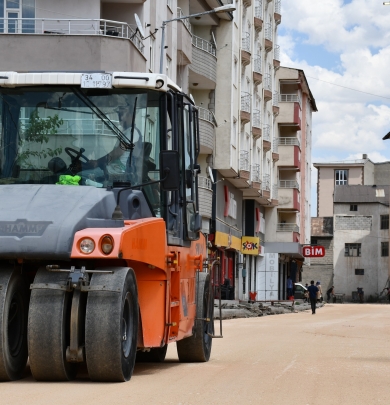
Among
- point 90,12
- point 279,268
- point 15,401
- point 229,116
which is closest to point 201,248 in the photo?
point 15,401

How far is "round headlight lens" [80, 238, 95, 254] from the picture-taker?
1006cm

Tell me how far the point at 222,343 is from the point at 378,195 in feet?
348

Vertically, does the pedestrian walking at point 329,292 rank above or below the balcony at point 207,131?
below

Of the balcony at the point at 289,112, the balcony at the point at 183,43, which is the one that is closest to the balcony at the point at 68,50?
the balcony at the point at 183,43

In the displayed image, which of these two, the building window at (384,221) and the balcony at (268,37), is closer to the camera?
the balcony at (268,37)

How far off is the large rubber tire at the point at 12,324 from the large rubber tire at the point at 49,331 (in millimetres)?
228

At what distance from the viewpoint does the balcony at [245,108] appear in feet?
200

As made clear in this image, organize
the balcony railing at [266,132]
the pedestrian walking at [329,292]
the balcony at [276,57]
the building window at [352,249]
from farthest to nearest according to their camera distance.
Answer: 1. the building window at [352,249]
2. the pedestrian walking at [329,292]
3. the balcony at [276,57]
4. the balcony railing at [266,132]

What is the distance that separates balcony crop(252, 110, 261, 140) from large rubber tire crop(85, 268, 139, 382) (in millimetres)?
55712

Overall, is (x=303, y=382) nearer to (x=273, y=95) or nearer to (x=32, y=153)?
(x=32, y=153)

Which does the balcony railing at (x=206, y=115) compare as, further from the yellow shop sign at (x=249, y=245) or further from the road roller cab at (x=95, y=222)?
the road roller cab at (x=95, y=222)

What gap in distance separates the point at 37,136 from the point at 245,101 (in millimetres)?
50754

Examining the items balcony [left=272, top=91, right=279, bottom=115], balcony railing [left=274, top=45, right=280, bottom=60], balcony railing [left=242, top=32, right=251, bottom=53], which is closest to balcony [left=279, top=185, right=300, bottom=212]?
balcony [left=272, top=91, right=279, bottom=115]

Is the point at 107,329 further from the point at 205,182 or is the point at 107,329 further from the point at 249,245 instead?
the point at 249,245
